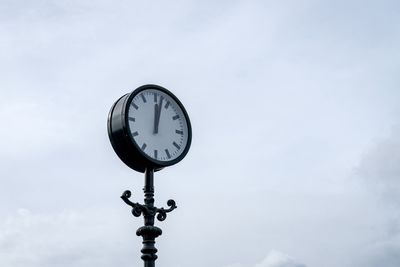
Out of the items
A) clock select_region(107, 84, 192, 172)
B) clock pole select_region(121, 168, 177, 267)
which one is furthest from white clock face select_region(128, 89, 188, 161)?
clock pole select_region(121, 168, 177, 267)

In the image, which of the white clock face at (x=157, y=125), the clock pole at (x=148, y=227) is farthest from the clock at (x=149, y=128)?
the clock pole at (x=148, y=227)

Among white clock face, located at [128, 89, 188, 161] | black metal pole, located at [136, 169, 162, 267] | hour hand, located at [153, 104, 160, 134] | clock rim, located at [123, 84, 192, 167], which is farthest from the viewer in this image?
hour hand, located at [153, 104, 160, 134]

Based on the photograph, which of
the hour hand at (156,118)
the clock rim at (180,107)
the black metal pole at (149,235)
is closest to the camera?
the black metal pole at (149,235)

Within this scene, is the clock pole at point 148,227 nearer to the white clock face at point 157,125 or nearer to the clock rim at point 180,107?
the clock rim at point 180,107

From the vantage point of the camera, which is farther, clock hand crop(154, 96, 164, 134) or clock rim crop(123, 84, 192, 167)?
clock hand crop(154, 96, 164, 134)

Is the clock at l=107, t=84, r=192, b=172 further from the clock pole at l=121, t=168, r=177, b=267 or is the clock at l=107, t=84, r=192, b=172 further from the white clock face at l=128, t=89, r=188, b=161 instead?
the clock pole at l=121, t=168, r=177, b=267

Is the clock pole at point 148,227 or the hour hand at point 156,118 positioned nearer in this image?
the clock pole at point 148,227

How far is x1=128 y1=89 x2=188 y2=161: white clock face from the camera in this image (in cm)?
641

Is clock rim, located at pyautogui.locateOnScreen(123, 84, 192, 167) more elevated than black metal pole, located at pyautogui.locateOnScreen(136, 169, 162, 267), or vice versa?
clock rim, located at pyautogui.locateOnScreen(123, 84, 192, 167)

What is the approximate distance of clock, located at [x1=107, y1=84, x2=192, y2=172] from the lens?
20.7ft

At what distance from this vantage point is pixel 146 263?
5.92 metres

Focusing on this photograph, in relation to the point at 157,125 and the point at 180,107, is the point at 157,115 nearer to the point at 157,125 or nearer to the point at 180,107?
the point at 157,125

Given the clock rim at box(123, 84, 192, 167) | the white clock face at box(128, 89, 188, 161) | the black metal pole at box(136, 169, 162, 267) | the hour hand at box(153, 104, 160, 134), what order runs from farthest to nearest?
1. the hour hand at box(153, 104, 160, 134)
2. the white clock face at box(128, 89, 188, 161)
3. the clock rim at box(123, 84, 192, 167)
4. the black metal pole at box(136, 169, 162, 267)

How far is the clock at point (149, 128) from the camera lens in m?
6.32
